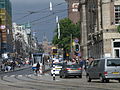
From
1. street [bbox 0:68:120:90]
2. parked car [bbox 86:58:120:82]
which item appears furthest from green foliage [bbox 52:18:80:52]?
parked car [bbox 86:58:120:82]

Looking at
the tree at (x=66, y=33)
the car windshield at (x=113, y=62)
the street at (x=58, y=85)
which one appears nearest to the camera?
the street at (x=58, y=85)

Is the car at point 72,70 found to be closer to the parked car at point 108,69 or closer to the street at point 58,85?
the street at point 58,85

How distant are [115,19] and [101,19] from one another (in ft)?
9.74

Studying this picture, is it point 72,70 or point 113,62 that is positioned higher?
point 113,62

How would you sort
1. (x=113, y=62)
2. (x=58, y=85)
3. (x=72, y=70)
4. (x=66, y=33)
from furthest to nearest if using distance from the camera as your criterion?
(x=66, y=33) → (x=72, y=70) → (x=113, y=62) → (x=58, y=85)

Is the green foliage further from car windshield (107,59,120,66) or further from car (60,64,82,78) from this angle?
car windshield (107,59,120,66)

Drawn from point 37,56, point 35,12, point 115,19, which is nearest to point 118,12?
point 115,19

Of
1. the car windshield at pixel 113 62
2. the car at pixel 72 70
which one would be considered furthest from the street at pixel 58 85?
the car at pixel 72 70

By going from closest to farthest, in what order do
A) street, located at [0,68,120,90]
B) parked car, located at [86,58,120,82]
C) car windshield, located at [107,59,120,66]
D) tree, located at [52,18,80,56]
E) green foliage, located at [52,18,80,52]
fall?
street, located at [0,68,120,90] < parked car, located at [86,58,120,82] < car windshield, located at [107,59,120,66] < tree, located at [52,18,80,56] < green foliage, located at [52,18,80,52]

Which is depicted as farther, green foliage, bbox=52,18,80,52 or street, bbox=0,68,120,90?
green foliage, bbox=52,18,80,52

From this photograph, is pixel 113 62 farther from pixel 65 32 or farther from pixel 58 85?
pixel 65 32

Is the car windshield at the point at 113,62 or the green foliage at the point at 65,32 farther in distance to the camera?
the green foliage at the point at 65,32

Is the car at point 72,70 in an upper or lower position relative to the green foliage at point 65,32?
lower

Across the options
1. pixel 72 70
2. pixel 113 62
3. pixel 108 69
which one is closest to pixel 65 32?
pixel 72 70
